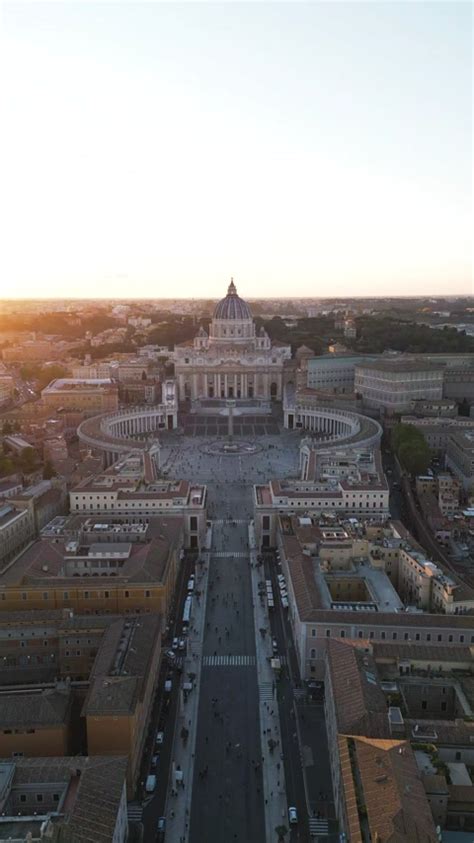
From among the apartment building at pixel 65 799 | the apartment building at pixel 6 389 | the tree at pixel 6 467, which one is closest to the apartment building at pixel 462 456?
the tree at pixel 6 467

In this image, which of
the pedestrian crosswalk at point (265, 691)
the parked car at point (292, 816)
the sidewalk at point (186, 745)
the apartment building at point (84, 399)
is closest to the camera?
the parked car at point (292, 816)

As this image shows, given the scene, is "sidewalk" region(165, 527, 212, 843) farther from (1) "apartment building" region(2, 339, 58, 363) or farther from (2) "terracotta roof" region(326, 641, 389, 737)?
(1) "apartment building" region(2, 339, 58, 363)

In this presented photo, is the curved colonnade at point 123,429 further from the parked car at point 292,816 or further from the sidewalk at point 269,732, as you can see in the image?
the parked car at point 292,816

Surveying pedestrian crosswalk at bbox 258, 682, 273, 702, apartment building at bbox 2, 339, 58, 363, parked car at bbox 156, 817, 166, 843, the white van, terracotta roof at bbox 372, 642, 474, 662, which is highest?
apartment building at bbox 2, 339, 58, 363

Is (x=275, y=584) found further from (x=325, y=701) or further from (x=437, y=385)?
(x=437, y=385)

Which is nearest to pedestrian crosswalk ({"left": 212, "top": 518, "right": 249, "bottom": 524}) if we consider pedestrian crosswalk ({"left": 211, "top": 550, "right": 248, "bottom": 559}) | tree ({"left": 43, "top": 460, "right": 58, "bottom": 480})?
pedestrian crosswalk ({"left": 211, "top": 550, "right": 248, "bottom": 559})

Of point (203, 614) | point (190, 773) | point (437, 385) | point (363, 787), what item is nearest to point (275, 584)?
point (203, 614)

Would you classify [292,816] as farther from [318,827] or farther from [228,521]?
[228,521]
